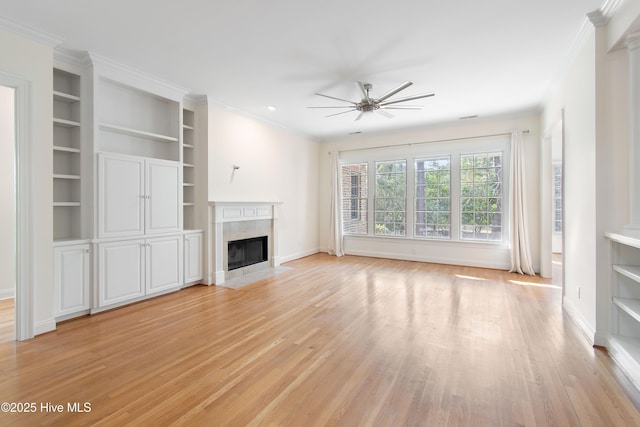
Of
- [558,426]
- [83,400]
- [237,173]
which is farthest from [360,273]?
[83,400]

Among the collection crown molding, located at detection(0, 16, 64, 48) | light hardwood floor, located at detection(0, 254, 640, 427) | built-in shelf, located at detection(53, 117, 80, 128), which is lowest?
light hardwood floor, located at detection(0, 254, 640, 427)

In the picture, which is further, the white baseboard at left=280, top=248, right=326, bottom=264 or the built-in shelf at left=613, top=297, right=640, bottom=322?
the white baseboard at left=280, top=248, right=326, bottom=264

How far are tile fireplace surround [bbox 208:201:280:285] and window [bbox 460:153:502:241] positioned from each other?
4002mm

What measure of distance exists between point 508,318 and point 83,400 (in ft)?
13.0

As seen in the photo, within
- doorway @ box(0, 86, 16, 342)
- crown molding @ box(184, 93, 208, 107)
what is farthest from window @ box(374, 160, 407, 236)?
doorway @ box(0, 86, 16, 342)

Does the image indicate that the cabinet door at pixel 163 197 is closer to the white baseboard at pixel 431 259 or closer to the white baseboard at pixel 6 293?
the white baseboard at pixel 6 293

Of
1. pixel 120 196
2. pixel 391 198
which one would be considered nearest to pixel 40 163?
pixel 120 196

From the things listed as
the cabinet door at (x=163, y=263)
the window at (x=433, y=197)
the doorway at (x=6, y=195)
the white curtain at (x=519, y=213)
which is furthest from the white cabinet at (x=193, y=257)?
the white curtain at (x=519, y=213)

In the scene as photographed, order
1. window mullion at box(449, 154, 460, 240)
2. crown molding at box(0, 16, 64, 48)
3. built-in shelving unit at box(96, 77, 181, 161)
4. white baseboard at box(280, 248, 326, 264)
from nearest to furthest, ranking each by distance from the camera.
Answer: crown molding at box(0, 16, 64, 48) < built-in shelving unit at box(96, 77, 181, 161) < window mullion at box(449, 154, 460, 240) < white baseboard at box(280, 248, 326, 264)

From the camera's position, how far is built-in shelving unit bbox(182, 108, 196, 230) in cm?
484

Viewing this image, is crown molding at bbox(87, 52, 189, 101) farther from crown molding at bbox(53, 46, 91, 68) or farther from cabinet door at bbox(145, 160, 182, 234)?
cabinet door at bbox(145, 160, 182, 234)

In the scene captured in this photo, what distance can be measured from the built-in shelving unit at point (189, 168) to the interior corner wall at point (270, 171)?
0.33 meters

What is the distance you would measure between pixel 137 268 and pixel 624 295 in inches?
207

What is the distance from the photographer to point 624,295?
259cm
